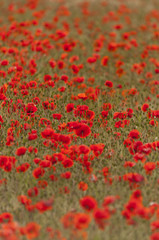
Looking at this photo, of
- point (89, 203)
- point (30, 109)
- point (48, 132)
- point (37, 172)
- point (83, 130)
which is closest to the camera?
point (89, 203)

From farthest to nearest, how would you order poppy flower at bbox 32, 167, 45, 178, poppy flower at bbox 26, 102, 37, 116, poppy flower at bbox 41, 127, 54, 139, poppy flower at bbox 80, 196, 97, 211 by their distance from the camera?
poppy flower at bbox 26, 102, 37, 116, poppy flower at bbox 41, 127, 54, 139, poppy flower at bbox 32, 167, 45, 178, poppy flower at bbox 80, 196, 97, 211

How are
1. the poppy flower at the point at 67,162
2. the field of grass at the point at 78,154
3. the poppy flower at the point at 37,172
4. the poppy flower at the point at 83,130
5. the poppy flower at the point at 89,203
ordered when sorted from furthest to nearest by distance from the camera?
the poppy flower at the point at 83,130 → the poppy flower at the point at 67,162 → the poppy flower at the point at 37,172 → the field of grass at the point at 78,154 → the poppy flower at the point at 89,203

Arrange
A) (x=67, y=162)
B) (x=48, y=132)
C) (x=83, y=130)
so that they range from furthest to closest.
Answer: (x=83, y=130) < (x=48, y=132) < (x=67, y=162)

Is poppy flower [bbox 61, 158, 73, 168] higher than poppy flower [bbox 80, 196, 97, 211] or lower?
lower

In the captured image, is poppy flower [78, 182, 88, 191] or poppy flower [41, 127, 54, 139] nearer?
poppy flower [78, 182, 88, 191]

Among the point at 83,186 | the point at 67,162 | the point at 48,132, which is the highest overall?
the point at 48,132

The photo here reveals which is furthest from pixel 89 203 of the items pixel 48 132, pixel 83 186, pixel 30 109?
pixel 30 109

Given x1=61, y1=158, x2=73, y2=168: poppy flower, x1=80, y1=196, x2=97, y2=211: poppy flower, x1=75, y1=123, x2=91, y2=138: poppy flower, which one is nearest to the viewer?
x1=80, y1=196, x2=97, y2=211: poppy flower

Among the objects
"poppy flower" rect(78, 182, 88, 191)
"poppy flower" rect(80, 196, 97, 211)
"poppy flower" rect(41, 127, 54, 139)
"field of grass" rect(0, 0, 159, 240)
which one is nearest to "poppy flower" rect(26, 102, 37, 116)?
"field of grass" rect(0, 0, 159, 240)

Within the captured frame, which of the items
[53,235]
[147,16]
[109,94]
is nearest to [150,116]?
[109,94]

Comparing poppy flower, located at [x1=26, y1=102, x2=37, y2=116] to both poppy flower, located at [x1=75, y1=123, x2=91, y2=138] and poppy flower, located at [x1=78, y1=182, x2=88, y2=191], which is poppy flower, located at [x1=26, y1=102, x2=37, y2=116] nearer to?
poppy flower, located at [x1=75, y1=123, x2=91, y2=138]

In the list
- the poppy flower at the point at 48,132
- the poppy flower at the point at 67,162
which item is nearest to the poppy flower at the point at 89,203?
→ the poppy flower at the point at 67,162

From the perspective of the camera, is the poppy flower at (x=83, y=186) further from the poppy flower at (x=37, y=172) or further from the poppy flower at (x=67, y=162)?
the poppy flower at (x=37, y=172)

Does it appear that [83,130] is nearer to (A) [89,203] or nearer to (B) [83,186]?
(B) [83,186]
